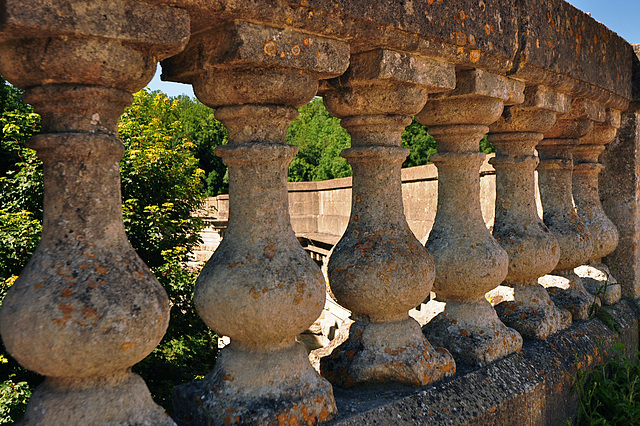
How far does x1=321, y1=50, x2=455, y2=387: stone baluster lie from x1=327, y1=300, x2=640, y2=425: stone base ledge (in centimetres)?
8

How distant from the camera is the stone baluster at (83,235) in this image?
1.35 meters

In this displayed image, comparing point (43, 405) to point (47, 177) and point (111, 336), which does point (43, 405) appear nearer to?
point (111, 336)

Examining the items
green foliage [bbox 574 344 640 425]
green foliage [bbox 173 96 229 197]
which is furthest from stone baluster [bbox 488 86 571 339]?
green foliage [bbox 173 96 229 197]

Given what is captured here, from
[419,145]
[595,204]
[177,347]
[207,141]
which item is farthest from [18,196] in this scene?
[207,141]

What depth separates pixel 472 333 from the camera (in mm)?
2508

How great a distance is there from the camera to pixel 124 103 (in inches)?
60.7

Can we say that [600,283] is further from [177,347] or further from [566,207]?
[177,347]

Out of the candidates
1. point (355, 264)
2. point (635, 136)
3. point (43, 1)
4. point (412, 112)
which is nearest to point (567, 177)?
point (635, 136)

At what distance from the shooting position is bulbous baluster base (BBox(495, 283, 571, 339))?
2914 mm

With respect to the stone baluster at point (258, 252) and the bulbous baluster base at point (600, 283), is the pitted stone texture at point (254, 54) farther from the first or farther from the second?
the bulbous baluster base at point (600, 283)

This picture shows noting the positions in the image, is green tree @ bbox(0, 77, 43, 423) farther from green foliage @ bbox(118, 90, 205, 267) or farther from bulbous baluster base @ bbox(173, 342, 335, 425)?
bulbous baluster base @ bbox(173, 342, 335, 425)

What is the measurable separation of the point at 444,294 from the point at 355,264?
68 centimetres

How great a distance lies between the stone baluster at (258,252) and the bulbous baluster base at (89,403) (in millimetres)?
314

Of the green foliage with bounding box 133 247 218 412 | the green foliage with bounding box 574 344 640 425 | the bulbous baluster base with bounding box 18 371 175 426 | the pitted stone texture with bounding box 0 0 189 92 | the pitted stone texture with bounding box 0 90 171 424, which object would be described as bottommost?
the green foliage with bounding box 133 247 218 412
